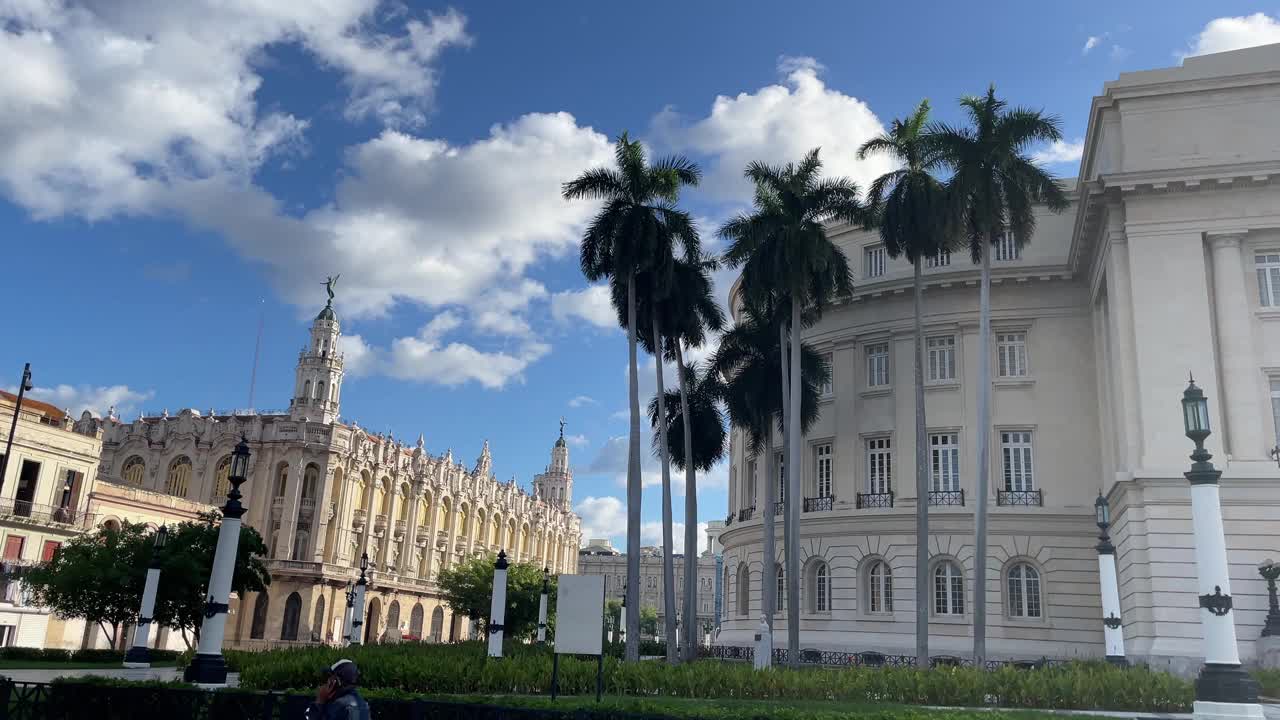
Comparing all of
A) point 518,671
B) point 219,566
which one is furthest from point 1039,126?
point 219,566

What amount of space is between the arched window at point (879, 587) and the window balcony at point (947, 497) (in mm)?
3400

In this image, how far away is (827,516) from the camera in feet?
143

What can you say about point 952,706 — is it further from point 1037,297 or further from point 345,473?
point 345,473

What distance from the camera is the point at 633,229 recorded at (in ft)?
129

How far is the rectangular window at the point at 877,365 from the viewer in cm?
4505

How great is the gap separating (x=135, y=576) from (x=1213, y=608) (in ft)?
135

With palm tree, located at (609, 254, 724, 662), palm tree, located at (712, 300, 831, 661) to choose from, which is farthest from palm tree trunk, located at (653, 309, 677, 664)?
palm tree, located at (712, 300, 831, 661)

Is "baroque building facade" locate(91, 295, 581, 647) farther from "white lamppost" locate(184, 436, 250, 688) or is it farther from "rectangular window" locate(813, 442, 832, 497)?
"white lamppost" locate(184, 436, 250, 688)

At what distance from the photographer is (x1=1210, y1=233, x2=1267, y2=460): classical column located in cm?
2994

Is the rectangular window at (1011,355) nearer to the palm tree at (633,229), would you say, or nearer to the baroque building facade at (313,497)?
the palm tree at (633,229)

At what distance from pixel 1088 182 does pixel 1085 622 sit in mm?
17127

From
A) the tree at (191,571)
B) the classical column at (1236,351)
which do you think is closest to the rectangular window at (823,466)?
the classical column at (1236,351)

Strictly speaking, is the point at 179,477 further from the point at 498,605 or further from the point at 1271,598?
the point at 1271,598

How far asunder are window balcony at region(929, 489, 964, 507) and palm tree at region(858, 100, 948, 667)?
5961 millimetres
